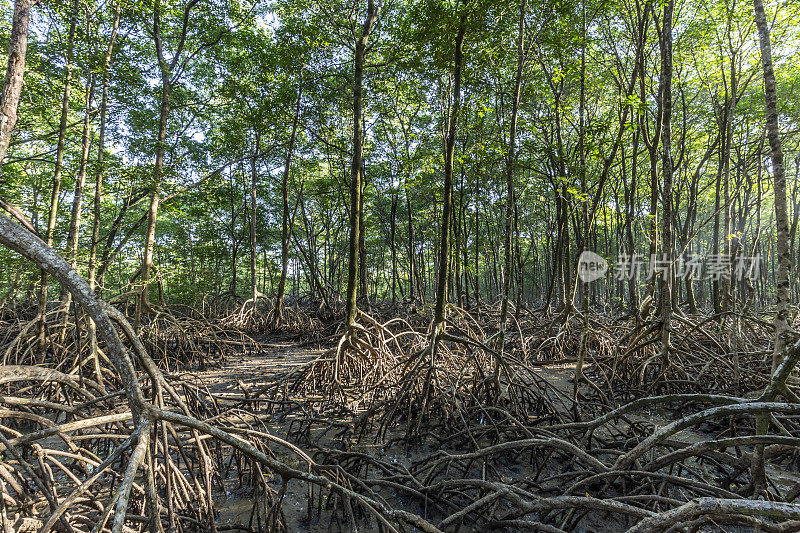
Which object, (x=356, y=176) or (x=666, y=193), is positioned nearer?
(x=666, y=193)

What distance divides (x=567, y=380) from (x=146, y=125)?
12.5m

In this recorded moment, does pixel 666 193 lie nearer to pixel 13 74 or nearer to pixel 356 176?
pixel 356 176

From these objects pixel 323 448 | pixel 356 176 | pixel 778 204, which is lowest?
pixel 323 448

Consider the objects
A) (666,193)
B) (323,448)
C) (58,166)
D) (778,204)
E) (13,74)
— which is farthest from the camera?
(58,166)

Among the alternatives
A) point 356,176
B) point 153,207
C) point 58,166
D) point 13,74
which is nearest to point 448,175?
point 356,176

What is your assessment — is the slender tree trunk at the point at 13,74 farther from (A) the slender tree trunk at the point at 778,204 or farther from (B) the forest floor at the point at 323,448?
(A) the slender tree trunk at the point at 778,204

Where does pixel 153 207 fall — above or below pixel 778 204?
above

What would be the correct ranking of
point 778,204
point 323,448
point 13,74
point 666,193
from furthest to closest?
point 666,193 → point 323,448 → point 778,204 → point 13,74

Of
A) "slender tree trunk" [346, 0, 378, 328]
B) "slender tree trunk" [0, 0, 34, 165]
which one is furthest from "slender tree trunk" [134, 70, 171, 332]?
"slender tree trunk" [0, 0, 34, 165]

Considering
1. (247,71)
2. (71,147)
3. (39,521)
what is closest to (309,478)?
(39,521)


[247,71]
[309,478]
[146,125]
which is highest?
[247,71]

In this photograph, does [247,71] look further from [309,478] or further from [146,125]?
[309,478]

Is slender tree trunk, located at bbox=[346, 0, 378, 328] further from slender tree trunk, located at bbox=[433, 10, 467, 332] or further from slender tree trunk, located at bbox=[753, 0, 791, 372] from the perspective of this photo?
slender tree trunk, located at bbox=[753, 0, 791, 372]

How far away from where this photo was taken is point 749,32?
8.36 m
